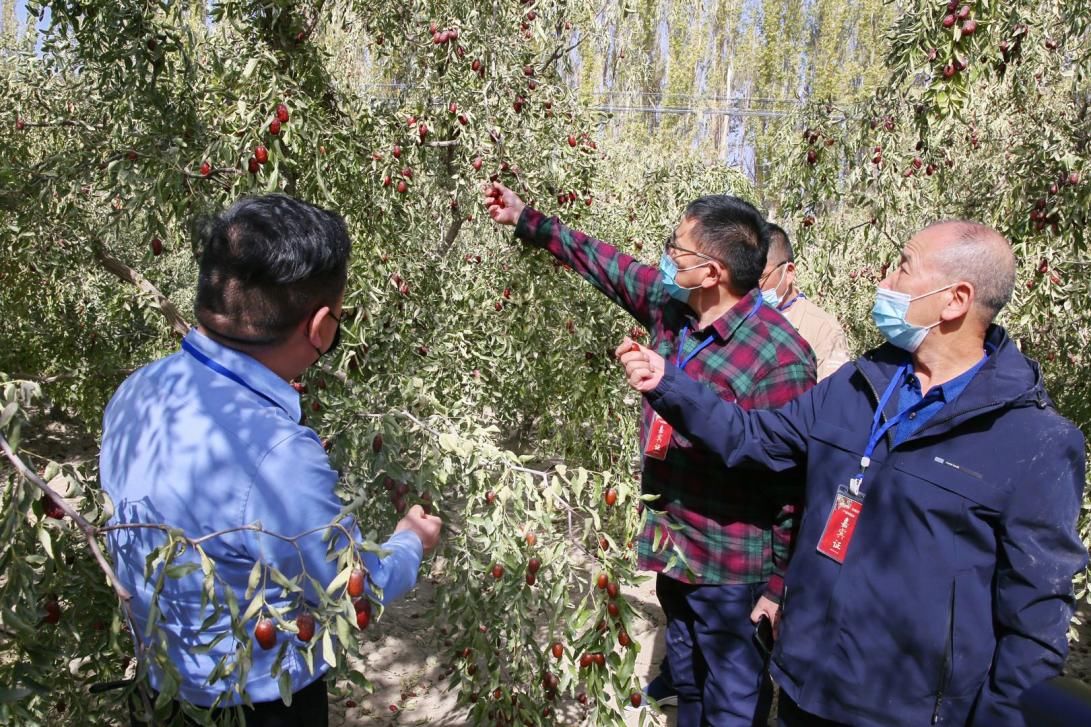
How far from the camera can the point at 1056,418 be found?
5.67 feet

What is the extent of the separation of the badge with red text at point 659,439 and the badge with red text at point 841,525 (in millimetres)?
597

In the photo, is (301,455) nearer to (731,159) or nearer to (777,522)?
(777,522)

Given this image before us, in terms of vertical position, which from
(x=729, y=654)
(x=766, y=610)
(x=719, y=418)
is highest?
(x=719, y=418)

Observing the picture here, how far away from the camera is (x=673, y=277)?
98.7 inches

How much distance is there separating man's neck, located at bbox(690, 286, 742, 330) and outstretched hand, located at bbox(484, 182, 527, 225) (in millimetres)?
745

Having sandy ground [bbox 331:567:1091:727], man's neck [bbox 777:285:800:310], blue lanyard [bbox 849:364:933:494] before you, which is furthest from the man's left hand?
man's neck [bbox 777:285:800:310]

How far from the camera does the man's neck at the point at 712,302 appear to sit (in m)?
2.49

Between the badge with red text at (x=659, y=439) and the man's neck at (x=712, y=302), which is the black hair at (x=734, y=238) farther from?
the badge with red text at (x=659, y=439)

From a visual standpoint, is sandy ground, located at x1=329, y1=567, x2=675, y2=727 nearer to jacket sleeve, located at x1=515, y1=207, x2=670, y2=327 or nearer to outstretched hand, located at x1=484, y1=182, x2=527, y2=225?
jacket sleeve, located at x1=515, y1=207, x2=670, y2=327

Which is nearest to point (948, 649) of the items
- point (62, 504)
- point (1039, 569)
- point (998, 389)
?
point (1039, 569)

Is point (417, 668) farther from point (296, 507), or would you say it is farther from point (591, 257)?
point (296, 507)

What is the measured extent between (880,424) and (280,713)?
4.60ft

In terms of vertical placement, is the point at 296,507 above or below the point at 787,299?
below

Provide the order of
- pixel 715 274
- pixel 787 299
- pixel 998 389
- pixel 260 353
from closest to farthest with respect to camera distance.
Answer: pixel 260 353, pixel 998 389, pixel 715 274, pixel 787 299
